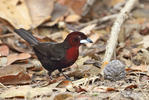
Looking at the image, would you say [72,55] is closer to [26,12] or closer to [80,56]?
[80,56]

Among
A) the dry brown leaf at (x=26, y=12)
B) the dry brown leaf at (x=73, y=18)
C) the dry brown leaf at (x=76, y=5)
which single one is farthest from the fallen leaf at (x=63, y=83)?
the dry brown leaf at (x=76, y=5)

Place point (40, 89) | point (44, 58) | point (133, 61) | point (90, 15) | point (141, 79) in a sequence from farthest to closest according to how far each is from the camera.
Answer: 1. point (90, 15)
2. point (133, 61)
3. point (44, 58)
4. point (141, 79)
5. point (40, 89)

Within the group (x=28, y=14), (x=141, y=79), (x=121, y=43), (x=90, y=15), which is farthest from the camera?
(x=90, y=15)

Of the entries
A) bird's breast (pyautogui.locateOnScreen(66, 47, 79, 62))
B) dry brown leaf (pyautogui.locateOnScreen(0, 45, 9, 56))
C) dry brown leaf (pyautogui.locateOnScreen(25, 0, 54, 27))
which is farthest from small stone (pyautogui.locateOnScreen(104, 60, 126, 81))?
dry brown leaf (pyautogui.locateOnScreen(25, 0, 54, 27))

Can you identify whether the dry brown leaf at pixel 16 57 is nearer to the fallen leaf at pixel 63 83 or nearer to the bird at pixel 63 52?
the bird at pixel 63 52

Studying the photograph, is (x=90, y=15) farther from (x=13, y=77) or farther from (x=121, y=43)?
(x=13, y=77)

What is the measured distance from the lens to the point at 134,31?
708 cm

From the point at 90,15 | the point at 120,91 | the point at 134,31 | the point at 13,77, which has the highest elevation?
the point at 90,15

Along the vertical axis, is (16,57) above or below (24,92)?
above

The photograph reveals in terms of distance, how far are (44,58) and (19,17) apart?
6.92 ft

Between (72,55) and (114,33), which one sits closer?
(72,55)

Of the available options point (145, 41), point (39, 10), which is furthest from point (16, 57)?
point (145, 41)

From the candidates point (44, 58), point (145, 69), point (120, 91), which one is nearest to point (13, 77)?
point (44, 58)

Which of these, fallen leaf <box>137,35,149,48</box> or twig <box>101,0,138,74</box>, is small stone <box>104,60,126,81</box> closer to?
twig <box>101,0,138,74</box>
